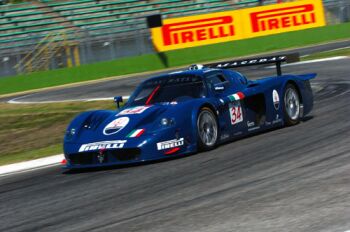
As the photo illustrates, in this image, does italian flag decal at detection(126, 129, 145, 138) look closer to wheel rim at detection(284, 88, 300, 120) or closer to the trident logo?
the trident logo

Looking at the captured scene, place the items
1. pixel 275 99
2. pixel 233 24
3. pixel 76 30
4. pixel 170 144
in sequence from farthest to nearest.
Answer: pixel 233 24 < pixel 76 30 < pixel 275 99 < pixel 170 144

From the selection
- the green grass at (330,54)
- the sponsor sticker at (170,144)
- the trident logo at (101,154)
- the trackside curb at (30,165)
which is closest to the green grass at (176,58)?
the green grass at (330,54)

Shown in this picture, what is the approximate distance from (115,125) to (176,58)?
72.1 feet

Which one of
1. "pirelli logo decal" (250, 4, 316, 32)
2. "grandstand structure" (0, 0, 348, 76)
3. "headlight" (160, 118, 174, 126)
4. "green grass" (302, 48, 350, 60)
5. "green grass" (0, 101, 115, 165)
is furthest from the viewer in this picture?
"pirelli logo decal" (250, 4, 316, 32)

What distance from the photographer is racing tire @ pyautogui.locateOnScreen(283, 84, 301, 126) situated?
1189cm

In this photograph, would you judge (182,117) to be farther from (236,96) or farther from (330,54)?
(330,54)

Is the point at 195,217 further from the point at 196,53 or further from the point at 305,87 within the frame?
the point at 196,53

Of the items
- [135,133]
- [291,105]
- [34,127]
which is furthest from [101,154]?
[34,127]

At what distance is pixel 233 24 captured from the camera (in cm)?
3322

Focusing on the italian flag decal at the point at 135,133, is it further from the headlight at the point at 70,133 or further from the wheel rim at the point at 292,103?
the wheel rim at the point at 292,103

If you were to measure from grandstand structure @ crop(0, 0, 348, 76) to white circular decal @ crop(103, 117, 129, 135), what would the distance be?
20.7 meters

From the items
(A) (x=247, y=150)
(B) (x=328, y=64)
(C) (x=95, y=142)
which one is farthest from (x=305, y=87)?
(B) (x=328, y=64)

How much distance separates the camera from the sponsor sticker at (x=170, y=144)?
9688 mm

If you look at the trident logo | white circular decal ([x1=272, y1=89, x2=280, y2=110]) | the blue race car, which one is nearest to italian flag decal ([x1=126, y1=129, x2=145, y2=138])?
the blue race car
